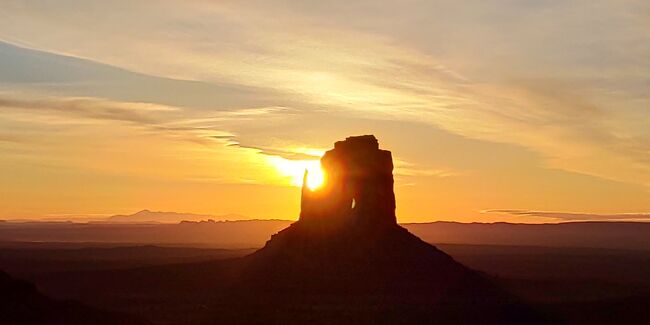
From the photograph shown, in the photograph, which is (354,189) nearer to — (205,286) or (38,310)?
(205,286)

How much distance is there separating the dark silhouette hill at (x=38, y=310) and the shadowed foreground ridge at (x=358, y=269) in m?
19.2

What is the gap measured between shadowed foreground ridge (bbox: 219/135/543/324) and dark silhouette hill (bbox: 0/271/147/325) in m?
19.2

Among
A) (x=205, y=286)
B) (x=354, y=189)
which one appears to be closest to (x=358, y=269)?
(x=354, y=189)

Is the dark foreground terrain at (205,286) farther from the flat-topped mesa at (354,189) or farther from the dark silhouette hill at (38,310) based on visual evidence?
the dark silhouette hill at (38,310)

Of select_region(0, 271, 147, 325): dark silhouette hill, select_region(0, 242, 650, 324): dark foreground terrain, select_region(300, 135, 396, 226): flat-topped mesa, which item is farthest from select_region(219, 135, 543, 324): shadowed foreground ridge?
select_region(0, 271, 147, 325): dark silhouette hill

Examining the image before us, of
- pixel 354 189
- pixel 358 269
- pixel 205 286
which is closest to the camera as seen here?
pixel 358 269

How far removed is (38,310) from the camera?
40812 mm

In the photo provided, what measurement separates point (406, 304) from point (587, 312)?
2068 centimetres

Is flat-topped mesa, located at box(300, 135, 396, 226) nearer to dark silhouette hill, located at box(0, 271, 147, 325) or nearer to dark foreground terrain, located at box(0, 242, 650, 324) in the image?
dark foreground terrain, located at box(0, 242, 650, 324)

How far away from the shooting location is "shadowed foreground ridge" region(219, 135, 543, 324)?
61.8 m

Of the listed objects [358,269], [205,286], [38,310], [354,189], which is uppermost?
[354,189]

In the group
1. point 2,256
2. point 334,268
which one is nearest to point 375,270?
point 334,268

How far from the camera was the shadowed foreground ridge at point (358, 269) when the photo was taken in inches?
2432

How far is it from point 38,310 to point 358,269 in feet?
93.9
